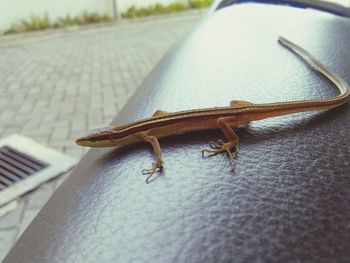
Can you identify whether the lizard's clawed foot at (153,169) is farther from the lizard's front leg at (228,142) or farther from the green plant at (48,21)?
the green plant at (48,21)

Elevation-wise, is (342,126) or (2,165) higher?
(342,126)

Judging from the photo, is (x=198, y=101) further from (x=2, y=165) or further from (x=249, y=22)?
(x=2, y=165)

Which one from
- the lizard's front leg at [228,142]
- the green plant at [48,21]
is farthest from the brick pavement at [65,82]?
the lizard's front leg at [228,142]

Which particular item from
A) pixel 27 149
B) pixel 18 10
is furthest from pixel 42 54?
pixel 27 149

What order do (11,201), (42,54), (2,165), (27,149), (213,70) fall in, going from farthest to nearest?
1. (42,54)
2. (27,149)
3. (2,165)
4. (11,201)
5. (213,70)

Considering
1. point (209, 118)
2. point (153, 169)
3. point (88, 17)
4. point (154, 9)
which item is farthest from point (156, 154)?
point (154, 9)

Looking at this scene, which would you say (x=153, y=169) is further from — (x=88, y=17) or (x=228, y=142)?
(x=88, y=17)

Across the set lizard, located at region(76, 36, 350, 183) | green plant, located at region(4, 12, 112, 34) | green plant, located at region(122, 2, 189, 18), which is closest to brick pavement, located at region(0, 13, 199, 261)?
green plant, located at region(4, 12, 112, 34)
